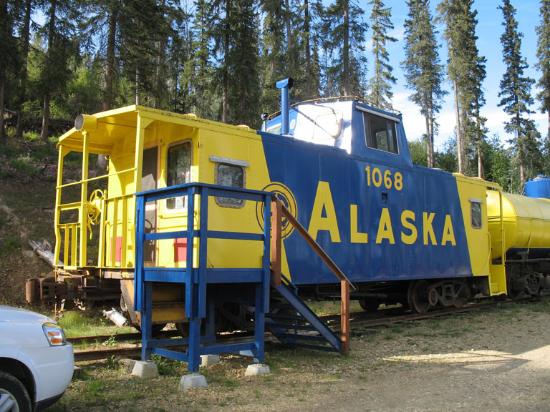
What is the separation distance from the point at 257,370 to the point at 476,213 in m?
8.57

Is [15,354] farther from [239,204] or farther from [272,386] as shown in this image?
[239,204]

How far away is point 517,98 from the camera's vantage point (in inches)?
1629

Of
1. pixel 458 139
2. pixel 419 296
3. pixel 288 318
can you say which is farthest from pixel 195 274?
pixel 458 139

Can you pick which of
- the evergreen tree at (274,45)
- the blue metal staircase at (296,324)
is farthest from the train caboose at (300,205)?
the evergreen tree at (274,45)

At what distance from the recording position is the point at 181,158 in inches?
311

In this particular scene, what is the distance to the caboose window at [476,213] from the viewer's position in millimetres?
13070

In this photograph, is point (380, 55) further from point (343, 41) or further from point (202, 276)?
point (202, 276)

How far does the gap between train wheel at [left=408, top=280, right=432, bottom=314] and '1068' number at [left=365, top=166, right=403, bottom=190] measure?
8.43 feet

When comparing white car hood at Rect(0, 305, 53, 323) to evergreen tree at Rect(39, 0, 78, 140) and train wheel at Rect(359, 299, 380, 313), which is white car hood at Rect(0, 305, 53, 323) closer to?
train wheel at Rect(359, 299, 380, 313)

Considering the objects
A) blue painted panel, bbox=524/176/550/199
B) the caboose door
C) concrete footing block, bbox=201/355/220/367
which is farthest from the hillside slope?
blue painted panel, bbox=524/176/550/199

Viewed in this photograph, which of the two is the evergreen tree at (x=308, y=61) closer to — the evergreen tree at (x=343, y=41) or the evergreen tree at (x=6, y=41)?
the evergreen tree at (x=343, y=41)

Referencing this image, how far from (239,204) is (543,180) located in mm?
14123

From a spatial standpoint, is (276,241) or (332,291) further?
(332,291)

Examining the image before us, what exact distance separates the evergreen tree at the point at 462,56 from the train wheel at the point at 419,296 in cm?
2438
